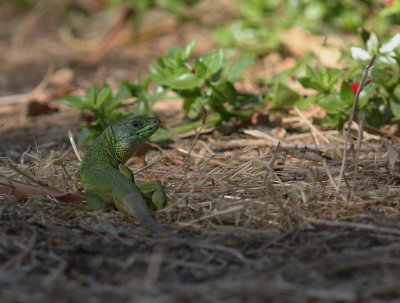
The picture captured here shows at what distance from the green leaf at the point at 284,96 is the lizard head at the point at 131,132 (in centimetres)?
129

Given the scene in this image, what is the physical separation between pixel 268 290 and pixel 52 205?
1461 mm

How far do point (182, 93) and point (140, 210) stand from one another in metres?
1.70

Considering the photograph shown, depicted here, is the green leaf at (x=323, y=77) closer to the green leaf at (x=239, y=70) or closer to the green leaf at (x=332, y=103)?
the green leaf at (x=332, y=103)

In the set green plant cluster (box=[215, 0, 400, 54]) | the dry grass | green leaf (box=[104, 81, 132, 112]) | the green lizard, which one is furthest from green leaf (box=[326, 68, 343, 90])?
green plant cluster (box=[215, 0, 400, 54])

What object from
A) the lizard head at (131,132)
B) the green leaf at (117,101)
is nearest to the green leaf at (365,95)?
the lizard head at (131,132)

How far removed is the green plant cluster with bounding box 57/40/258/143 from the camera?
3840 millimetres

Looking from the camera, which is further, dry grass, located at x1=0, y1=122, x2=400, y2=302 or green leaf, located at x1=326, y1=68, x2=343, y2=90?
green leaf, located at x1=326, y1=68, x2=343, y2=90

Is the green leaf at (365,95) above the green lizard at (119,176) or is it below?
above

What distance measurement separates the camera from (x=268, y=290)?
1.79 metres

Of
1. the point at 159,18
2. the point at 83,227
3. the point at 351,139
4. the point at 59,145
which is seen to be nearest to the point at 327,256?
the point at 83,227

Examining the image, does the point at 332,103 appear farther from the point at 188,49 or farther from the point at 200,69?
the point at 188,49

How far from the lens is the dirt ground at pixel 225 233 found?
1.85 m

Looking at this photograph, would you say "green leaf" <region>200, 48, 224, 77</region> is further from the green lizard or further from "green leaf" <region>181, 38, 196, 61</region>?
the green lizard

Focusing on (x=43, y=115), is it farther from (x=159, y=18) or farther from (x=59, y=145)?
(x=159, y=18)
